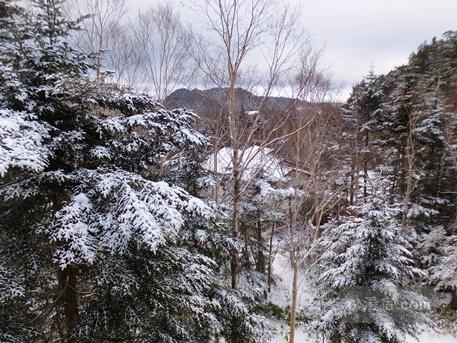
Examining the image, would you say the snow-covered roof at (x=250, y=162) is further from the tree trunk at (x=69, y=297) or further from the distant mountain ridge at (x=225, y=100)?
the tree trunk at (x=69, y=297)

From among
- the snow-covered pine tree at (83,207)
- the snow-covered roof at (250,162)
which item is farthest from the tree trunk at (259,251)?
the snow-covered pine tree at (83,207)

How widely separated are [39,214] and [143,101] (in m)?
2.20

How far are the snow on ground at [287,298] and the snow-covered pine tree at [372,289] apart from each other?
1982mm

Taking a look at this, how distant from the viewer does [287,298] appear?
56.1 ft

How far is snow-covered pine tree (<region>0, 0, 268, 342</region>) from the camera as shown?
13.0ft

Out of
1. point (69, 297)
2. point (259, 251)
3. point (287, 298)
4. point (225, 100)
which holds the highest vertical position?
point (225, 100)

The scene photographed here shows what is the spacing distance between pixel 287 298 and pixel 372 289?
983 cm

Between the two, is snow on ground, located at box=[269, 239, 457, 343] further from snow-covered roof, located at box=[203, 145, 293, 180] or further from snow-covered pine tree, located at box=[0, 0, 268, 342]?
snow-covered pine tree, located at box=[0, 0, 268, 342]

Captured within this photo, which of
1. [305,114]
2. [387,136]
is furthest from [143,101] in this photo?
[387,136]

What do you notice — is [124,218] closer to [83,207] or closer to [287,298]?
[83,207]

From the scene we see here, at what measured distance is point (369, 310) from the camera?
7.90 meters

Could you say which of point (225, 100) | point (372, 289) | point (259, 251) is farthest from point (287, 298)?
point (225, 100)

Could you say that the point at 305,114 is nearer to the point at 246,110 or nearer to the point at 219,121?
the point at 246,110

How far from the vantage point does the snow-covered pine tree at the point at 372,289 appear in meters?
7.81
